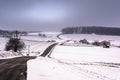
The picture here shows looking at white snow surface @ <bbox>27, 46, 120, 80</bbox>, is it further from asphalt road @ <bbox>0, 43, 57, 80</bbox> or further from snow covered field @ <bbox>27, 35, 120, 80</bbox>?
asphalt road @ <bbox>0, 43, 57, 80</bbox>

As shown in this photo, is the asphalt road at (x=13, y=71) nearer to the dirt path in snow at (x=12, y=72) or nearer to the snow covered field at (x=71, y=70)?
the dirt path in snow at (x=12, y=72)

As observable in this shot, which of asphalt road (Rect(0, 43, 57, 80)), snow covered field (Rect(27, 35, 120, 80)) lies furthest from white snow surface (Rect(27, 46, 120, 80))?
asphalt road (Rect(0, 43, 57, 80))

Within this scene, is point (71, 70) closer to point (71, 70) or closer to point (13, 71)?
point (71, 70)

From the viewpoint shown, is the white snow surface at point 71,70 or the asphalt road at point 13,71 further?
the white snow surface at point 71,70

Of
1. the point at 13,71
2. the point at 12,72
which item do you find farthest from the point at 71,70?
the point at 12,72

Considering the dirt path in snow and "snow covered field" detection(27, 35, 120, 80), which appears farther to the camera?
"snow covered field" detection(27, 35, 120, 80)

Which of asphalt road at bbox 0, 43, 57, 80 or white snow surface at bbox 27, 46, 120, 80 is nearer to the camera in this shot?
asphalt road at bbox 0, 43, 57, 80

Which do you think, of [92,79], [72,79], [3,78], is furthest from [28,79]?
[92,79]

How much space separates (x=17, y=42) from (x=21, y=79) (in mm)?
84743

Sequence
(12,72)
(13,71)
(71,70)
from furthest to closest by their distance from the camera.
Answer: (71,70) → (13,71) → (12,72)

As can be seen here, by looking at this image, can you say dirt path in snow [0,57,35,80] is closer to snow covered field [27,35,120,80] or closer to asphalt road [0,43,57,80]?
asphalt road [0,43,57,80]

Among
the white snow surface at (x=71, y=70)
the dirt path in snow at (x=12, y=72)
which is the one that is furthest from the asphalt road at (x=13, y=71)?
the white snow surface at (x=71, y=70)

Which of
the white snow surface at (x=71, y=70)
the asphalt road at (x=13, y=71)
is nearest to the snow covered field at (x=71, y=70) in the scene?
the white snow surface at (x=71, y=70)

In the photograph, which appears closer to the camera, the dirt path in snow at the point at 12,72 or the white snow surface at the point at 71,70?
the dirt path in snow at the point at 12,72
